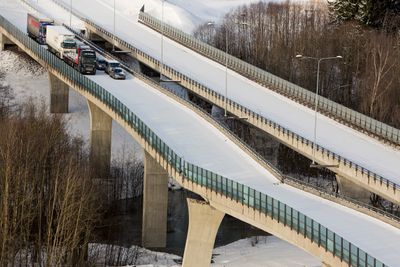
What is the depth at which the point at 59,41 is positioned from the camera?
9838cm

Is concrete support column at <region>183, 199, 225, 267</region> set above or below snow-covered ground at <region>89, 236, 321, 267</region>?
above

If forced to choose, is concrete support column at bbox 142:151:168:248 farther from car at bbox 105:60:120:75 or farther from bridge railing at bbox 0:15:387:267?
car at bbox 105:60:120:75

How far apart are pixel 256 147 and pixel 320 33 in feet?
89.0

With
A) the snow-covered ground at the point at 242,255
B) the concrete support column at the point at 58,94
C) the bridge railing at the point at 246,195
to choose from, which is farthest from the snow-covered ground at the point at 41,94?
the snow-covered ground at the point at 242,255

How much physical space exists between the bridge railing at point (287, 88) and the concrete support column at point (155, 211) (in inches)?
773

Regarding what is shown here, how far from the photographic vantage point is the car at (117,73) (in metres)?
92.6

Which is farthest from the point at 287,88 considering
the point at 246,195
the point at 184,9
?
the point at 184,9

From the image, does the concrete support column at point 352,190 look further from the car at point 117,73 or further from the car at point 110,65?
the car at point 110,65

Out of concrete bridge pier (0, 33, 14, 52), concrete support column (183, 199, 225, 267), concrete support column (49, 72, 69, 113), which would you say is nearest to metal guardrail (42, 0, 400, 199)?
concrete support column (49, 72, 69, 113)

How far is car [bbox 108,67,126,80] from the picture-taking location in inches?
3644

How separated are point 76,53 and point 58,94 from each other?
11060 millimetres

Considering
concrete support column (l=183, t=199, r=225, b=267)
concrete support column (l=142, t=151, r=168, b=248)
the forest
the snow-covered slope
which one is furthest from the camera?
the snow-covered slope

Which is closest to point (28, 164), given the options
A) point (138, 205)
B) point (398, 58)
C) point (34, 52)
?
point (138, 205)

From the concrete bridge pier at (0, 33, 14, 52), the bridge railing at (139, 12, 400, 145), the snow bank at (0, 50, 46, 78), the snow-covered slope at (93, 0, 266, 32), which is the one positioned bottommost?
the snow-covered slope at (93, 0, 266, 32)
